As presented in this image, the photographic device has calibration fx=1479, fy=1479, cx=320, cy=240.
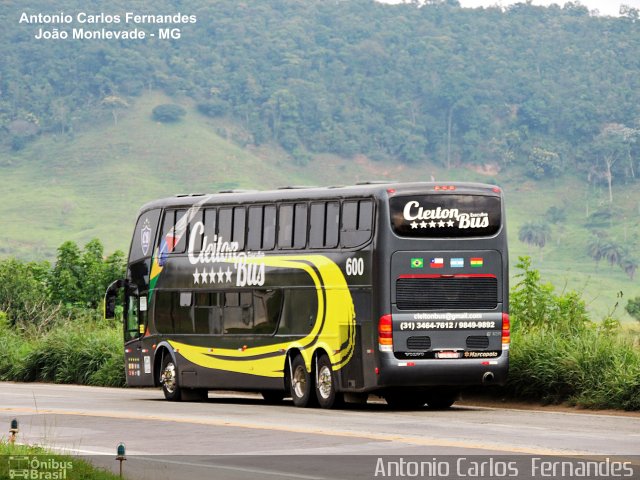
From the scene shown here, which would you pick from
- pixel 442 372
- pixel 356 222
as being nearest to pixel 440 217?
pixel 356 222

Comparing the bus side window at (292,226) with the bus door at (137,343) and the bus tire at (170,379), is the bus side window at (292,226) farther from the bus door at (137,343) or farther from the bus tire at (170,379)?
the bus door at (137,343)

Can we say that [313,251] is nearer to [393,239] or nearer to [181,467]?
[393,239]

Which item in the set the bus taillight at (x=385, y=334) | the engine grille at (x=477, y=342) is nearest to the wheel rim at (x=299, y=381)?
the bus taillight at (x=385, y=334)

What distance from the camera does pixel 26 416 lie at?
23.7 meters

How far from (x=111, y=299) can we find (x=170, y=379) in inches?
102

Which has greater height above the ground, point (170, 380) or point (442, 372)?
point (442, 372)

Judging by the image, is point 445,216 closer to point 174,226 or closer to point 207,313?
point 207,313

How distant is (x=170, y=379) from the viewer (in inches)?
1156

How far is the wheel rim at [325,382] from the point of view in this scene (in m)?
25.2

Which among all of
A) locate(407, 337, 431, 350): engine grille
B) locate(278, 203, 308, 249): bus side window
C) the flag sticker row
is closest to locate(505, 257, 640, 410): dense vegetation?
the flag sticker row

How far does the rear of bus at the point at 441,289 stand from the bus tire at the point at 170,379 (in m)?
6.04

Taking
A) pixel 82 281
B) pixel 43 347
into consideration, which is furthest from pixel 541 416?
pixel 82 281
